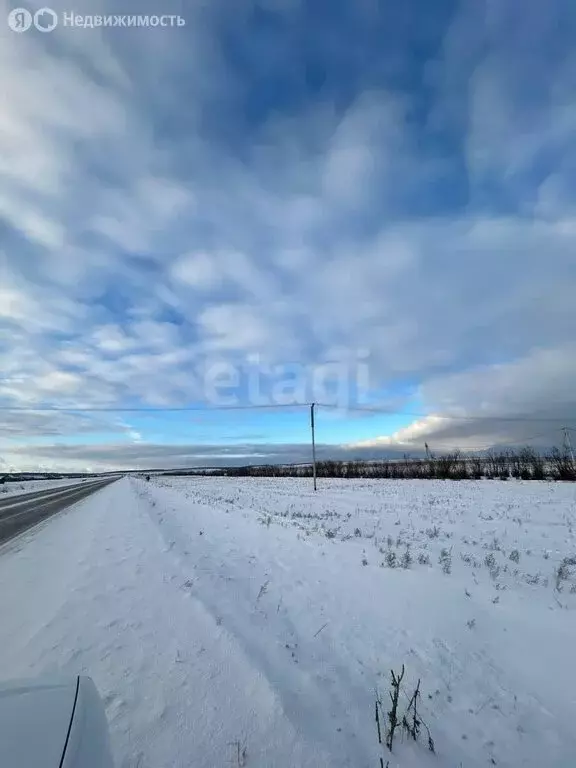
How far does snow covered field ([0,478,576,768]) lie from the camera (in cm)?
325

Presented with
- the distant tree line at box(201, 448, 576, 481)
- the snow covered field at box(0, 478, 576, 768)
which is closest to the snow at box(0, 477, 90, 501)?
the snow covered field at box(0, 478, 576, 768)

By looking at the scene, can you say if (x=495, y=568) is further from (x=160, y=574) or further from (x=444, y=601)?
(x=160, y=574)

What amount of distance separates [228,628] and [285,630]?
29.1 inches

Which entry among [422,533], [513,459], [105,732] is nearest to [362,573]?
[422,533]

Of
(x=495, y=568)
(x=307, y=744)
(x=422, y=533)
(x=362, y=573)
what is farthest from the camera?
(x=422, y=533)

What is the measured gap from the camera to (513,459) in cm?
5603

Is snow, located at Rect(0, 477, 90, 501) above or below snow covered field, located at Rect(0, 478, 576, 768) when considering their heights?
below

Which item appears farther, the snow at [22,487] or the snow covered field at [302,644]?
the snow at [22,487]

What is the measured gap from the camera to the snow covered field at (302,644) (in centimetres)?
325

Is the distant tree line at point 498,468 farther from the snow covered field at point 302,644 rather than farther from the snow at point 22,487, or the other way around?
the snow at point 22,487

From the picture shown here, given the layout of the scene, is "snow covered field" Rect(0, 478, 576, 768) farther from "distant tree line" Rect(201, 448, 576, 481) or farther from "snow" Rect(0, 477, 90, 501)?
"distant tree line" Rect(201, 448, 576, 481)

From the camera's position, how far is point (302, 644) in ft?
15.9

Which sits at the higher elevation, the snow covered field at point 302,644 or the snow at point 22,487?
the snow covered field at point 302,644

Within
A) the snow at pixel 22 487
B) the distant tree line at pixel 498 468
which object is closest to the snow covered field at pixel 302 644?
the snow at pixel 22 487
